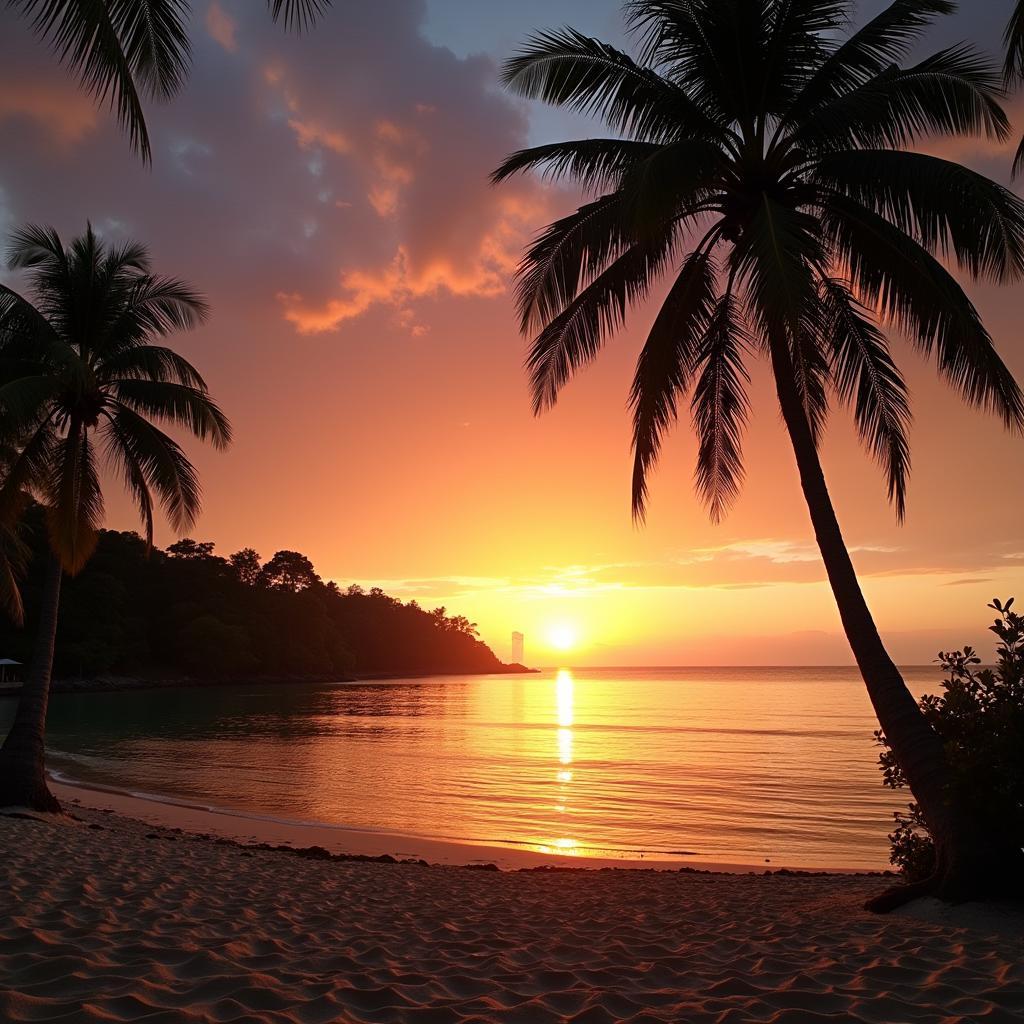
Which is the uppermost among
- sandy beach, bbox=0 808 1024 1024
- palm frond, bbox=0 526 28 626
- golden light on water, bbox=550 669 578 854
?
palm frond, bbox=0 526 28 626

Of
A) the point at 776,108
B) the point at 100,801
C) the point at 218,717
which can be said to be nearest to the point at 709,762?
the point at 100,801

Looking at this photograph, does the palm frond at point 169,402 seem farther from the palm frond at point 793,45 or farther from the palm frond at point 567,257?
the palm frond at point 793,45

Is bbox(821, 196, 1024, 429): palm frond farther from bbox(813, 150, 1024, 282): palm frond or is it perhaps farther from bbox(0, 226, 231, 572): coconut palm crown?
bbox(0, 226, 231, 572): coconut palm crown

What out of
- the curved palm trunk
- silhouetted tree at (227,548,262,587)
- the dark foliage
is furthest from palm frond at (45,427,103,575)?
silhouetted tree at (227,548,262,587)

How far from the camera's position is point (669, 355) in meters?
9.55

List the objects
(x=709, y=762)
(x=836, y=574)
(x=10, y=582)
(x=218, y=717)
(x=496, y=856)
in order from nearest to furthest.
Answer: (x=836, y=574), (x=496, y=856), (x=10, y=582), (x=709, y=762), (x=218, y=717)

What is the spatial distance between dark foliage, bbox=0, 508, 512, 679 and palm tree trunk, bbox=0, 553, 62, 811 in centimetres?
5835

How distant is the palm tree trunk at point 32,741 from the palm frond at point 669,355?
10000 mm

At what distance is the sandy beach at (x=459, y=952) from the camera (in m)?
3.74

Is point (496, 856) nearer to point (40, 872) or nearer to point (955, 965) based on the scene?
point (40, 872)

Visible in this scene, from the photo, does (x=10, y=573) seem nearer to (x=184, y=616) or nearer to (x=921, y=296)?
(x=921, y=296)

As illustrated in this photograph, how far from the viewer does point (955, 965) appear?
4590mm

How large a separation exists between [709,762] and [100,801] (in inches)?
853

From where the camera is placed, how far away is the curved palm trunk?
20.7 ft
